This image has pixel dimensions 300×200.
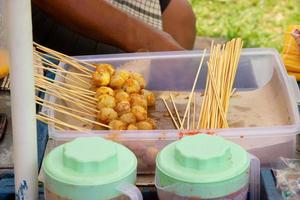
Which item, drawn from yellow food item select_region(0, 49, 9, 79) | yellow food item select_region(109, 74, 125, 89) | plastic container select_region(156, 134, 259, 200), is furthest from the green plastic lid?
yellow food item select_region(0, 49, 9, 79)

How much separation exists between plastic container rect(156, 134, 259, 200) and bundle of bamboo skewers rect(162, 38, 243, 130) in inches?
12.1

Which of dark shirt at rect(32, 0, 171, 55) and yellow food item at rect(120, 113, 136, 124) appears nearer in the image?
yellow food item at rect(120, 113, 136, 124)

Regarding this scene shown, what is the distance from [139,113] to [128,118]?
0.11 ft

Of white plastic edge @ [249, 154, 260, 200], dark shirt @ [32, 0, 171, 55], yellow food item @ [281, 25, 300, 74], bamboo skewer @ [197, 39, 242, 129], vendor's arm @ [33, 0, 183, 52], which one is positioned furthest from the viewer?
dark shirt @ [32, 0, 171, 55]

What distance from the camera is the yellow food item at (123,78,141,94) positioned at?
148cm

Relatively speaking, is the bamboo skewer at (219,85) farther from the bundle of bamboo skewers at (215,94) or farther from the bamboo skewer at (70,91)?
the bamboo skewer at (70,91)

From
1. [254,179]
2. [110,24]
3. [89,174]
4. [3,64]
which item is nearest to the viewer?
[89,174]

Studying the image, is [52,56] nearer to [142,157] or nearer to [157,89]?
[157,89]

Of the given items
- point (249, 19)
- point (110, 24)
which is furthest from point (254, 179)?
point (249, 19)

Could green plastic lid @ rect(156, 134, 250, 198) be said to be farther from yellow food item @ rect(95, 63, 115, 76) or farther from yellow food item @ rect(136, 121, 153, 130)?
yellow food item @ rect(95, 63, 115, 76)

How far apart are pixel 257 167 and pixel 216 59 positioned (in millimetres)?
486

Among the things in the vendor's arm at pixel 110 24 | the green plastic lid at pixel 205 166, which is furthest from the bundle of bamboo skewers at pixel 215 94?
the vendor's arm at pixel 110 24

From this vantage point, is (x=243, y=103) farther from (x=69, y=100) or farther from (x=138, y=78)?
(x=69, y=100)

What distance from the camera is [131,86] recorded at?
148 centimetres
